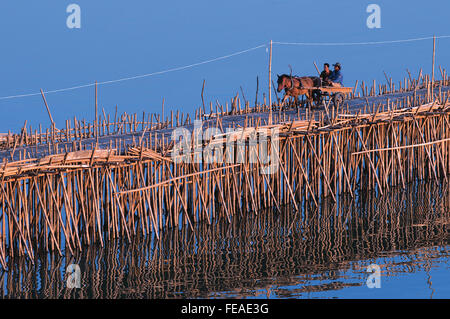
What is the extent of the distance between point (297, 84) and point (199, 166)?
14.8 ft

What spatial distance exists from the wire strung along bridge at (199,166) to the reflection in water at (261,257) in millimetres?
485

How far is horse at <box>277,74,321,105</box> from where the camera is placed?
26.7 m

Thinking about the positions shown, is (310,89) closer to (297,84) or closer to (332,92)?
(297,84)

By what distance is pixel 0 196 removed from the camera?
783 inches

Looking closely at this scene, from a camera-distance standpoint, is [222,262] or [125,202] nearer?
[222,262]

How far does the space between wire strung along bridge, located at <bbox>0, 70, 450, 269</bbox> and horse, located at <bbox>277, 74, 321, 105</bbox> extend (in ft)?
1.63

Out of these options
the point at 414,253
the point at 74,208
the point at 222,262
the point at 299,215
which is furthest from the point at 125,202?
the point at 414,253

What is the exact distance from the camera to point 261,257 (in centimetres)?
2130

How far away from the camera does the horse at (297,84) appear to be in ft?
87.6

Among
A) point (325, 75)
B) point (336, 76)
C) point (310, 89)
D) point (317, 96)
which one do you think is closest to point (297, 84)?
point (310, 89)

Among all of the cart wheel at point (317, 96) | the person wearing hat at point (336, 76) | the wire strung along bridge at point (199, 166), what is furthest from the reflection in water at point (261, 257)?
the person wearing hat at point (336, 76)

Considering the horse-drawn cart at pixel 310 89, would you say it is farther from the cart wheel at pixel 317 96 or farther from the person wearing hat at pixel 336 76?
the person wearing hat at pixel 336 76

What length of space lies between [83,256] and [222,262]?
276 cm
